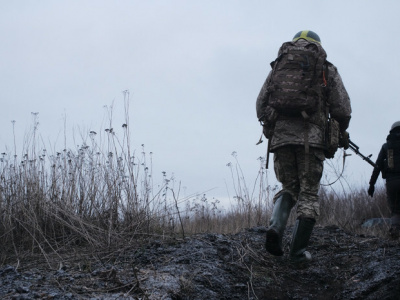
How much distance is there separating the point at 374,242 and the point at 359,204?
807 cm

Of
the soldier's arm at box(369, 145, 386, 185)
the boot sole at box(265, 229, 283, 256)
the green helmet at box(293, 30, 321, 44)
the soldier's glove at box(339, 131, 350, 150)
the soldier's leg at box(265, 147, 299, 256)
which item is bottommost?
the boot sole at box(265, 229, 283, 256)

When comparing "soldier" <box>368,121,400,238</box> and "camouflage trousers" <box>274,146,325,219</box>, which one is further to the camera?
"soldier" <box>368,121,400,238</box>

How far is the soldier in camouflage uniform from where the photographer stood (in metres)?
4.64

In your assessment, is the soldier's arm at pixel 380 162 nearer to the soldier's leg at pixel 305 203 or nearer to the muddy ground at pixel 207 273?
the muddy ground at pixel 207 273

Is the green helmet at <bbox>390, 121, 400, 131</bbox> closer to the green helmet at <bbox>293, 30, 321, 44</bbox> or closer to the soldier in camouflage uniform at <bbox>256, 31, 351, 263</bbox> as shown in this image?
the soldier in camouflage uniform at <bbox>256, 31, 351, 263</bbox>

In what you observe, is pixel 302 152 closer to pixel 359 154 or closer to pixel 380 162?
pixel 359 154

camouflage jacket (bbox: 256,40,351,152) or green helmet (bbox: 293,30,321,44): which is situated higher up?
green helmet (bbox: 293,30,321,44)

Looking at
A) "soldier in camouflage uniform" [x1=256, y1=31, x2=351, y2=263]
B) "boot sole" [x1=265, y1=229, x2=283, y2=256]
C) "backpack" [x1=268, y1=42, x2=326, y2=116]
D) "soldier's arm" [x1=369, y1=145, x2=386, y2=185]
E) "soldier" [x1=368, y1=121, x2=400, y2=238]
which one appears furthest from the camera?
"soldier's arm" [x1=369, y1=145, x2=386, y2=185]

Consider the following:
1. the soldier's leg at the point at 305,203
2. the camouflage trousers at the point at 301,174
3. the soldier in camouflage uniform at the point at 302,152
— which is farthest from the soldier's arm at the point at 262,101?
the soldier's leg at the point at 305,203

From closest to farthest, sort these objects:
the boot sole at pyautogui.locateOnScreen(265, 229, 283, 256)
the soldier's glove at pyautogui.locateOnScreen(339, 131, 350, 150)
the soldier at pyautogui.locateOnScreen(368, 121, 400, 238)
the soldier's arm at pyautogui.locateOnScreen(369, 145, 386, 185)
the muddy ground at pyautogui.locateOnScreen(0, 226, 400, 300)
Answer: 1. the muddy ground at pyautogui.locateOnScreen(0, 226, 400, 300)
2. the boot sole at pyautogui.locateOnScreen(265, 229, 283, 256)
3. the soldier's glove at pyautogui.locateOnScreen(339, 131, 350, 150)
4. the soldier at pyautogui.locateOnScreen(368, 121, 400, 238)
5. the soldier's arm at pyautogui.locateOnScreen(369, 145, 386, 185)

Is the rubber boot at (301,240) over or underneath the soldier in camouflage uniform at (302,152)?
underneath

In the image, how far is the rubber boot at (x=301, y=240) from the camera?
4.65 metres

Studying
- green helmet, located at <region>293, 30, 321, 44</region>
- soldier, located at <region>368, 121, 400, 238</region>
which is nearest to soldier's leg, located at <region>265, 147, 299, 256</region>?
green helmet, located at <region>293, 30, 321, 44</region>

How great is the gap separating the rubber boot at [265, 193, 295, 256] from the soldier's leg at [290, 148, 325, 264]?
0.12 m
